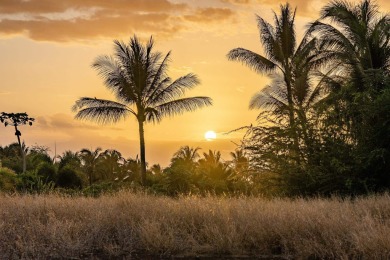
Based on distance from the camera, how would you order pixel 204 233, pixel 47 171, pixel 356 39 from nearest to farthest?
pixel 204 233 → pixel 356 39 → pixel 47 171

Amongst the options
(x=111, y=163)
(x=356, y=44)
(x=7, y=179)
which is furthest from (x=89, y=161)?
(x=356, y=44)

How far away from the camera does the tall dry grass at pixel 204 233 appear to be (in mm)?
10117

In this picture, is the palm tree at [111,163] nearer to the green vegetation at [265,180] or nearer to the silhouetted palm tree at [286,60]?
the green vegetation at [265,180]

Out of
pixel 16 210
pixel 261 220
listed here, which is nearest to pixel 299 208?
pixel 261 220

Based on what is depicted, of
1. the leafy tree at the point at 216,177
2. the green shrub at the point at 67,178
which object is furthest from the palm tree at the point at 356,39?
the green shrub at the point at 67,178

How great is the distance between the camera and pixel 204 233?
37.7 ft

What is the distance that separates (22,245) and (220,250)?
3846 millimetres

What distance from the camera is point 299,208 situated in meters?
12.7

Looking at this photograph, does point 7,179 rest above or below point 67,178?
below

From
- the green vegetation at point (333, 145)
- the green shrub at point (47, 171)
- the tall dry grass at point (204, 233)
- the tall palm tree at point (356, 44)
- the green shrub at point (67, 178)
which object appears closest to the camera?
the tall dry grass at point (204, 233)

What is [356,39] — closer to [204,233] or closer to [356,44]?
[356,44]

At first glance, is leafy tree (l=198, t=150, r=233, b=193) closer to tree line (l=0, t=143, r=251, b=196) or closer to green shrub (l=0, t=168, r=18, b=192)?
tree line (l=0, t=143, r=251, b=196)

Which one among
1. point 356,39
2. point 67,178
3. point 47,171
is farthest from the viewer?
point 47,171

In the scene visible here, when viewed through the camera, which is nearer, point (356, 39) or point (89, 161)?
point (356, 39)
